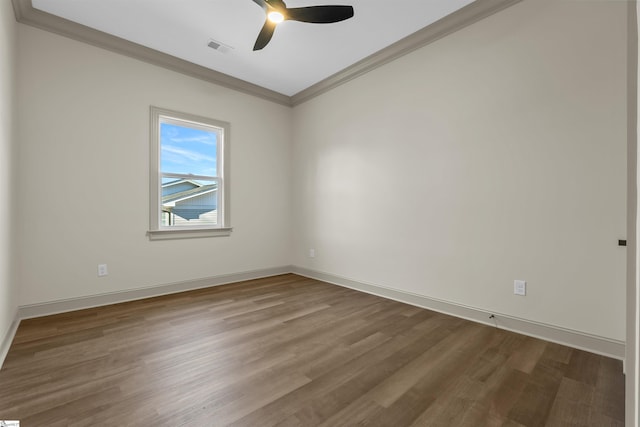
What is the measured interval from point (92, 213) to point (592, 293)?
443 cm

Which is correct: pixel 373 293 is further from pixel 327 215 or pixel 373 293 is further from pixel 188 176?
pixel 188 176

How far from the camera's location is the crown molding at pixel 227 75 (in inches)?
99.3

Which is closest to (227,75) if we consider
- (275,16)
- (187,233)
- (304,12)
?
(275,16)

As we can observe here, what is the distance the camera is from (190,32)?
2.93 meters

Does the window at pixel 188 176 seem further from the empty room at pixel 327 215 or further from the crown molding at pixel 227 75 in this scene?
the crown molding at pixel 227 75

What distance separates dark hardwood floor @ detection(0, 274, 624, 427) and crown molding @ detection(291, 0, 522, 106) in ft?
8.97

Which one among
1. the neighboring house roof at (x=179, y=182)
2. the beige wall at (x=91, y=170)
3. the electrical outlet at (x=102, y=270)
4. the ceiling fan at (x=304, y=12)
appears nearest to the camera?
the ceiling fan at (x=304, y=12)

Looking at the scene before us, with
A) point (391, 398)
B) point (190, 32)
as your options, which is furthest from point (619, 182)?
point (190, 32)

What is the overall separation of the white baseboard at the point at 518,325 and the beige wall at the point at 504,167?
0.18ft

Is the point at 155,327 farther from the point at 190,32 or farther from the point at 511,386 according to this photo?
the point at 190,32

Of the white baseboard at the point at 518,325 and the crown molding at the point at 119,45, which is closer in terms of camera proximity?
the white baseboard at the point at 518,325

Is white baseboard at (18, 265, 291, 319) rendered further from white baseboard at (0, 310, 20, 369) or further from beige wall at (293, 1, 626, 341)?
beige wall at (293, 1, 626, 341)

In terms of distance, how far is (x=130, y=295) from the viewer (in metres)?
3.17

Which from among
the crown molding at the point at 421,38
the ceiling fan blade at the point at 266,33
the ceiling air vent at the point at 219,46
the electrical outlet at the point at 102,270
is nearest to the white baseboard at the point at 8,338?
the electrical outlet at the point at 102,270
